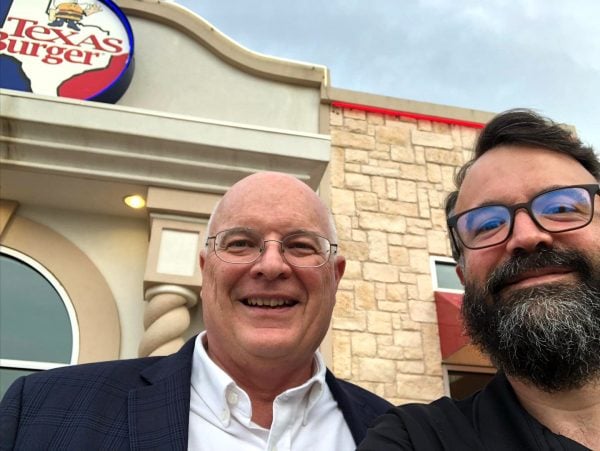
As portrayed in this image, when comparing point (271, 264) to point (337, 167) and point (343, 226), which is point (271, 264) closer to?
point (343, 226)

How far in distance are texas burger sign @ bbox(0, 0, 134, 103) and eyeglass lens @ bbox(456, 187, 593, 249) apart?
139 inches

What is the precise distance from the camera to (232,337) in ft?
5.65

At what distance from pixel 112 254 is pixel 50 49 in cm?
193

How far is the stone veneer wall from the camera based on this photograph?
512cm

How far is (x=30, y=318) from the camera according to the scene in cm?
389

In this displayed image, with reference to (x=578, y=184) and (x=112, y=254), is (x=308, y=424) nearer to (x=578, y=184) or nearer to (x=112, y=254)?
(x=578, y=184)

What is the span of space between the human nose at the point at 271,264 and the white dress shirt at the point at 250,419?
1.27 feet

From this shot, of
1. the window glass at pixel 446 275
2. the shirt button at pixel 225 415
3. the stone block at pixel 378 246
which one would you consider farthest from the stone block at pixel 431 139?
the shirt button at pixel 225 415

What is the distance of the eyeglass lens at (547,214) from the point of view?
1.40 meters

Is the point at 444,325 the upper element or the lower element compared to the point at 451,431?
upper

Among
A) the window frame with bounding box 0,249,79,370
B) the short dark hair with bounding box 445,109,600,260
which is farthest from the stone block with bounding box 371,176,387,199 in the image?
the short dark hair with bounding box 445,109,600,260

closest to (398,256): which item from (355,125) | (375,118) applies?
(355,125)

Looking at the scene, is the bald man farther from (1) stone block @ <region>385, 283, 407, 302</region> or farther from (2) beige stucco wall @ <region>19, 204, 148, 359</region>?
(1) stone block @ <region>385, 283, 407, 302</region>

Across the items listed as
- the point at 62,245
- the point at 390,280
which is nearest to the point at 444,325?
the point at 390,280
